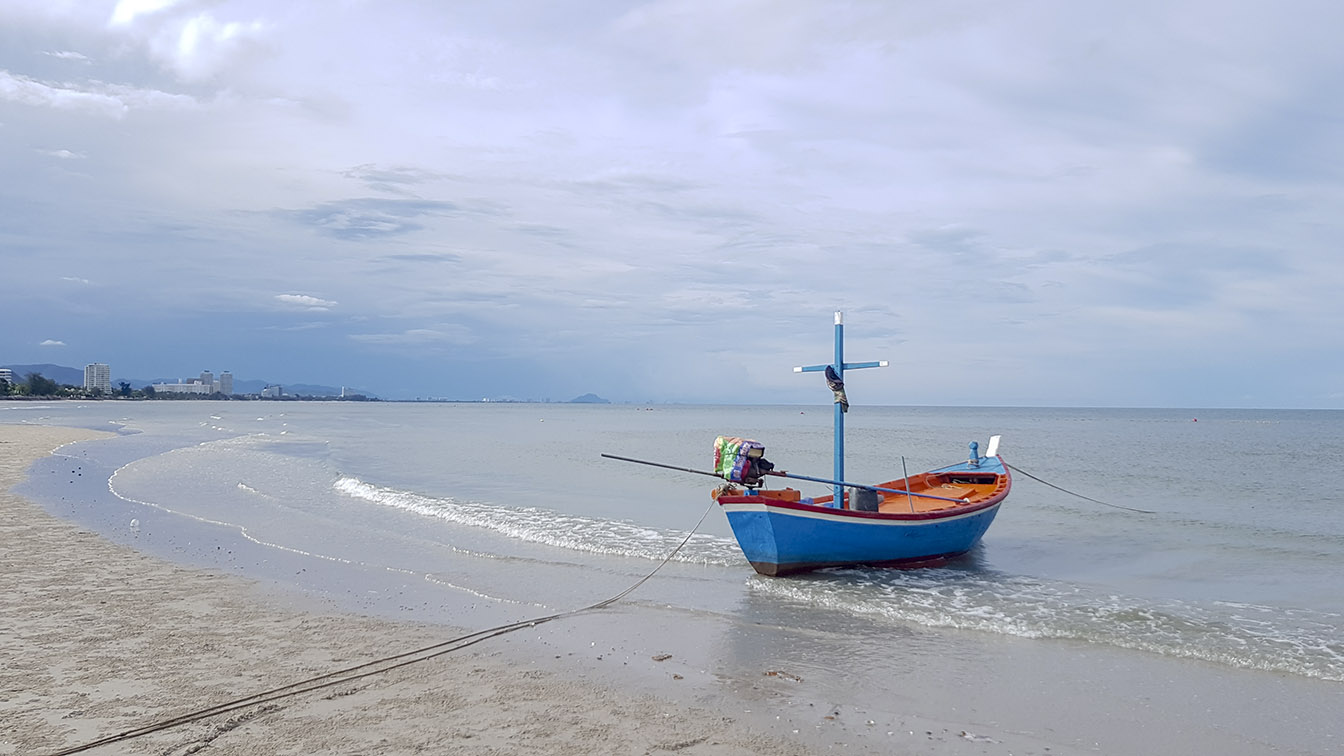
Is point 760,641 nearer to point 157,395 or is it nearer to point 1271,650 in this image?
point 1271,650

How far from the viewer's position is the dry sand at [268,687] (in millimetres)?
5551

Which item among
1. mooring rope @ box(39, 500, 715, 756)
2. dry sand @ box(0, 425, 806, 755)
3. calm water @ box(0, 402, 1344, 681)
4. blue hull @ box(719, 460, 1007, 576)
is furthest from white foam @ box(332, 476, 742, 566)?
dry sand @ box(0, 425, 806, 755)

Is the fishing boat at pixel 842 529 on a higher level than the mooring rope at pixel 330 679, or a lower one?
higher

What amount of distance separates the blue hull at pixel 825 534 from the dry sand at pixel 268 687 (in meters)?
4.70

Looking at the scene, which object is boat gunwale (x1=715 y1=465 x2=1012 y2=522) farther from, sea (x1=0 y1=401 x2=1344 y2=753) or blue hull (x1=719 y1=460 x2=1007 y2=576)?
sea (x1=0 y1=401 x2=1344 y2=753)

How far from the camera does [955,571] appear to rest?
A: 519 inches

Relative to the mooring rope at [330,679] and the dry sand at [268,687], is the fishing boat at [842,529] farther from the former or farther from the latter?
the dry sand at [268,687]

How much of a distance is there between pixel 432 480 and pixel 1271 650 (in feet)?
67.9

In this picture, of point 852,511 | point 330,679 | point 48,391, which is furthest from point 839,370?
point 48,391

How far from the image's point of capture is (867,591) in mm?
11281

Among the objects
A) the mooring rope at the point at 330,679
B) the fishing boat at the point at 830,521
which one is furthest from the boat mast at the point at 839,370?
the mooring rope at the point at 330,679

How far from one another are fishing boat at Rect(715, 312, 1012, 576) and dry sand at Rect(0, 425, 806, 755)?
4705 millimetres

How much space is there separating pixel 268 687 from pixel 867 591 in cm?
759

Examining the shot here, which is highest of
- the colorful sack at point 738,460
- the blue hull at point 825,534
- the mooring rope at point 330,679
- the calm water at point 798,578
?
the colorful sack at point 738,460
